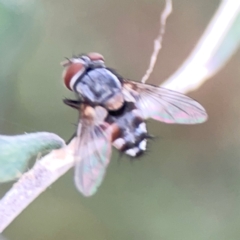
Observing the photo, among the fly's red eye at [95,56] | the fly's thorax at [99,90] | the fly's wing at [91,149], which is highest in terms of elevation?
the fly's red eye at [95,56]

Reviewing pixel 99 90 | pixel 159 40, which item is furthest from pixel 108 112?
pixel 159 40

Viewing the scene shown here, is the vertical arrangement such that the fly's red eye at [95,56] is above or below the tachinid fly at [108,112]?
above

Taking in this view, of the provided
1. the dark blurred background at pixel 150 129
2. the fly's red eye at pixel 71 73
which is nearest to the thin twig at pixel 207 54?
the dark blurred background at pixel 150 129

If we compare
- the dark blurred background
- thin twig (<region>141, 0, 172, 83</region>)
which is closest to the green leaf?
the dark blurred background

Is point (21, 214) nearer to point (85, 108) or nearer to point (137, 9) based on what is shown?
point (85, 108)

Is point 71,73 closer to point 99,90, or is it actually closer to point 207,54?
point 99,90

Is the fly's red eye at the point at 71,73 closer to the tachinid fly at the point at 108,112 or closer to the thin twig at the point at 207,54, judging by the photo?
the tachinid fly at the point at 108,112
